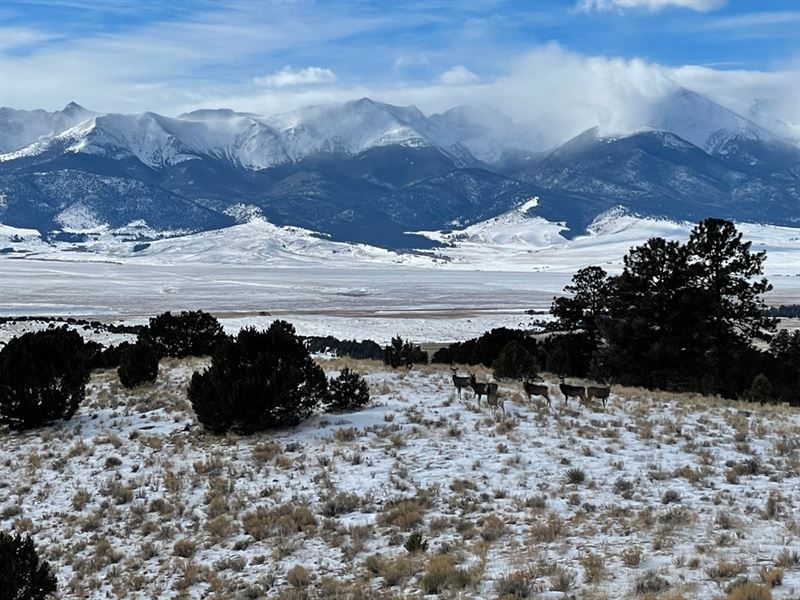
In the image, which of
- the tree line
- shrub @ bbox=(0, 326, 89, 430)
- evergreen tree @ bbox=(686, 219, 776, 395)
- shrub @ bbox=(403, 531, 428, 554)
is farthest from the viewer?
evergreen tree @ bbox=(686, 219, 776, 395)

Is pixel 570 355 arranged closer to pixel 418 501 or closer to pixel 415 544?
pixel 418 501

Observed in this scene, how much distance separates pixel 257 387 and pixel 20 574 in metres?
7.69

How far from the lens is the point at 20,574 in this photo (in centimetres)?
709

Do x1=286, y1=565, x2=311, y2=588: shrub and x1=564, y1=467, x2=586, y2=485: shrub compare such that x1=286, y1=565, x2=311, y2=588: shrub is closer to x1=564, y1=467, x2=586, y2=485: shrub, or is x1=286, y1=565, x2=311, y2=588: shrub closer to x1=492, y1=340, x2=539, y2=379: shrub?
x1=564, y1=467, x2=586, y2=485: shrub

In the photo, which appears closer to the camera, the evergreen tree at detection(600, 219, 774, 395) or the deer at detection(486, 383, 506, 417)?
the deer at detection(486, 383, 506, 417)

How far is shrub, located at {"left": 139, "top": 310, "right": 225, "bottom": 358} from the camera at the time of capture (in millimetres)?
29641

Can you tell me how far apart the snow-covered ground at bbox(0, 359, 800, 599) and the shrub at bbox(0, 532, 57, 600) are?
1.46 metres

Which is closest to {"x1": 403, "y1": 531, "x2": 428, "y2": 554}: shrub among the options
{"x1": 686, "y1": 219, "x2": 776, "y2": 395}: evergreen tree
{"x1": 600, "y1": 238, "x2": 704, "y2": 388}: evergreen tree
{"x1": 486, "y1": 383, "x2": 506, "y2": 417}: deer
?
{"x1": 486, "y1": 383, "x2": 506, "y2": 417}: deer

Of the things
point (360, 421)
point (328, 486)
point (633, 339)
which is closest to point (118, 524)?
point (328, 486)

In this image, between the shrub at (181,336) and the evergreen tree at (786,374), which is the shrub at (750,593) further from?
the shrub at (181,336)

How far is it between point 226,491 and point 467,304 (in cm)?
10926

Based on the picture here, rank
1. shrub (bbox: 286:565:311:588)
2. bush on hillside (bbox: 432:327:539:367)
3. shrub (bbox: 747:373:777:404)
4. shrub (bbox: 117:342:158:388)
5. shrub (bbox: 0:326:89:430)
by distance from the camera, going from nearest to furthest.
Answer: shrub (bbox: 286:565:311:588) < shrub (bbox: 0:326:89:430) < shrub (bbox: 117:342:158:388) < shrub (bbox: 747:373:777:404) < bush on hillside (bbox: 432:327:539:367)

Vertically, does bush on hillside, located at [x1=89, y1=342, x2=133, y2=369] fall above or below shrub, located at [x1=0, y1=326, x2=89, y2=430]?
below

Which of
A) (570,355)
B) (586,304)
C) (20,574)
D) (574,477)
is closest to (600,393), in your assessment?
(574,477)
